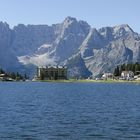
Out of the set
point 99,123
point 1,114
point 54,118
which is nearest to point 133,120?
point 99,123

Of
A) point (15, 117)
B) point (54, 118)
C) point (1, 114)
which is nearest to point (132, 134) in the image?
point (54, 118)

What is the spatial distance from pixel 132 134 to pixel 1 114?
35306 millimetres

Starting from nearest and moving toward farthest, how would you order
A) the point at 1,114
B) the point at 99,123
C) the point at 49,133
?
the point at 49,133 → the point at 99,123 → the point at 1,114

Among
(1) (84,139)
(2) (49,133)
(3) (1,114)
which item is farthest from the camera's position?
(3) (1,114)

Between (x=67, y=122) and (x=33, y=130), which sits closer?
(x=33, y=130)

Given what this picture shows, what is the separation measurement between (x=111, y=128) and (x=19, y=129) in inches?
548

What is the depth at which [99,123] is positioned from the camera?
2936 inches

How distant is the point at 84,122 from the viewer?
3004 inches

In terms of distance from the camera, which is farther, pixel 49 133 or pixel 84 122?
pixel 84 122

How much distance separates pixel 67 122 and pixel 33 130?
11386 mm

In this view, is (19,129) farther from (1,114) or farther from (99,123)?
(1,114)

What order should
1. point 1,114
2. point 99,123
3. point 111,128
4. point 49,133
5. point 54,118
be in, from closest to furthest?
point 49,133 < point 111,128 < point 99,123 < point 54,118 < point 1,114

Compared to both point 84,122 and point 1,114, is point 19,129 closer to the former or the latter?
point 84,122

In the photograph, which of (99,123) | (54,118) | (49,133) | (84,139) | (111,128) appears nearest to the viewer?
(84,139)
